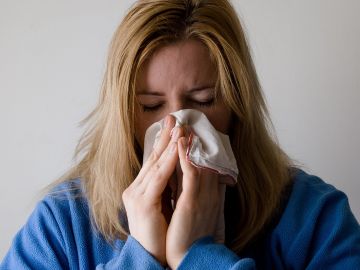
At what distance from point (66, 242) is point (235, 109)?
397 mm

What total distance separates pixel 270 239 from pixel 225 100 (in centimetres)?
28

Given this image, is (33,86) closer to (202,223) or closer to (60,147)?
(60,147)

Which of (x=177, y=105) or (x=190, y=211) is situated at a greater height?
(x=177, y=105)

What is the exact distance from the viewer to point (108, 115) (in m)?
0.89

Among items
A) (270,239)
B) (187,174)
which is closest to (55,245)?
(187,174)

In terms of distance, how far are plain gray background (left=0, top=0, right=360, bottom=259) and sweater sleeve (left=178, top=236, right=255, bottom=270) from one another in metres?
0.52

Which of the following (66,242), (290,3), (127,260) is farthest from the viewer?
(290,3)

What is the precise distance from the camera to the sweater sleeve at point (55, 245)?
33.6 inches

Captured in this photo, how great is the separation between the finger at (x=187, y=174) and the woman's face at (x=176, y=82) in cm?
8

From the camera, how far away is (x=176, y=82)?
0.81m

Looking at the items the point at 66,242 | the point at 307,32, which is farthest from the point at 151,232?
the point at 307,32

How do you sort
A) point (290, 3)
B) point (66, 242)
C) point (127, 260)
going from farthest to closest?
point (290, 3)
point (66, 242)
point (127, 260)

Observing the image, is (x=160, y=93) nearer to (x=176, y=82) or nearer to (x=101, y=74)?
(x=176, y=82)

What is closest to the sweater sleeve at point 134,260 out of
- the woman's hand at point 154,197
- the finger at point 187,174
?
the woman's hand at point 154,197
